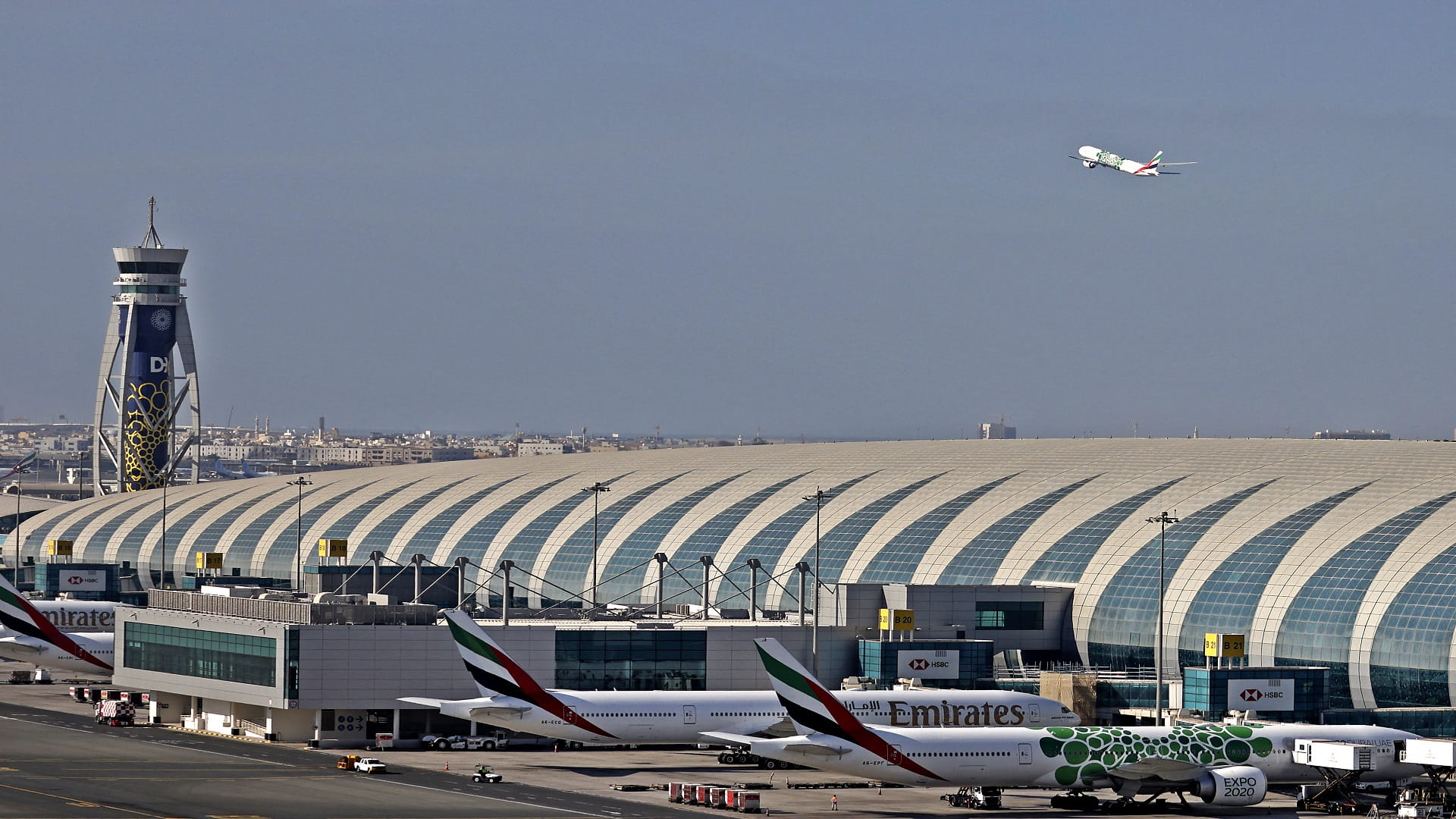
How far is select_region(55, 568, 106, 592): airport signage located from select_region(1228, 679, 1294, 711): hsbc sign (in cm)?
9611

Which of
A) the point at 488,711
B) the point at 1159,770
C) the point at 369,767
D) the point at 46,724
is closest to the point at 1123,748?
the point at 1159,770

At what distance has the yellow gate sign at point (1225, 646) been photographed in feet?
353

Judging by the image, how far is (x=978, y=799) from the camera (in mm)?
87688

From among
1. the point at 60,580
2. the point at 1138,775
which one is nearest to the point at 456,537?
the point at 60,580

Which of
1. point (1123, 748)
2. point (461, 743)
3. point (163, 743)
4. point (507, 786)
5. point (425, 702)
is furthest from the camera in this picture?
point (163, 743)

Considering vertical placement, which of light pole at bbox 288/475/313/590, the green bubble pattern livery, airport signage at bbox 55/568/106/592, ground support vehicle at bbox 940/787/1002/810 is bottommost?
ground support vehicle at bbox 940/787/1002/810

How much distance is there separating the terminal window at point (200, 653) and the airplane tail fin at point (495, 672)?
14.3 m

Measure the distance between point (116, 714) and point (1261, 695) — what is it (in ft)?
185

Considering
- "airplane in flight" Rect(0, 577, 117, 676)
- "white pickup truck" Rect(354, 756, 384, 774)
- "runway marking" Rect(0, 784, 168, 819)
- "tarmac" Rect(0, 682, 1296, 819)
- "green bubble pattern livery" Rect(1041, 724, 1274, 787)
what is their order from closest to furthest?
"runway marking" Rect(0, 784, 168, 819), "tarmac" Rect(0, 682, 1296, 819), "green bubble pattern livery" Rect(1041, 724, 1274, 787), "white pickup truck" Rect(354, 756, 384, 774), "airplane in flight" Rect(0, 577, 117, 676)

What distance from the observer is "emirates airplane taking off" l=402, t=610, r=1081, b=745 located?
95688 mm

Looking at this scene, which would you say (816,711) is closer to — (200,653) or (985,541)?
(200,653)

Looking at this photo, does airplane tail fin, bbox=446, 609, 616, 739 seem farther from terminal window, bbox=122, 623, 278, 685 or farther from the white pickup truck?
terminal window, bbox=122, 623, 278, 685

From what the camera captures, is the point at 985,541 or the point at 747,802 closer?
the point at 747,802

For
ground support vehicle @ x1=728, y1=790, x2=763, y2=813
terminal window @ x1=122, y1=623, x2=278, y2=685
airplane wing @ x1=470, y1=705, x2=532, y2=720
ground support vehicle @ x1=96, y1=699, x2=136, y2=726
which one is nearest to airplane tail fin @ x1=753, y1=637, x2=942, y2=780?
ground support vehicle @ x1=728, y1=790, x2=763, y2=813
